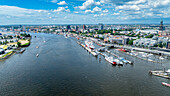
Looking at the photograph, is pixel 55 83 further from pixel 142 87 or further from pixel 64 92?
pixel 142 87

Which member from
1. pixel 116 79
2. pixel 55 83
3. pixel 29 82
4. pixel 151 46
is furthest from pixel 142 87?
pixel 151 46

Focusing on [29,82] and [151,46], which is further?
[151,46]

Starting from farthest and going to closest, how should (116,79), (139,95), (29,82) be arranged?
(116,79) → (29,82) → (139,95)

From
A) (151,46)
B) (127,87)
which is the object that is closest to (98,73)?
(127,87)

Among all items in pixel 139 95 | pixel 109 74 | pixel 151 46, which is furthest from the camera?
pixel 151 46

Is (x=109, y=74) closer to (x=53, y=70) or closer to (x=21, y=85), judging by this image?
(x=53, y=70)

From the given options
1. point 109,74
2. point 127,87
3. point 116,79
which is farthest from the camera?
point 109,74

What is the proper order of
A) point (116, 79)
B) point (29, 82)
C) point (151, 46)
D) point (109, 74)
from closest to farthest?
point (29, 82) → point (116, 79) → point (109, 74) → point (151, 46)

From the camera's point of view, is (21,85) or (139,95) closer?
(139,95)
